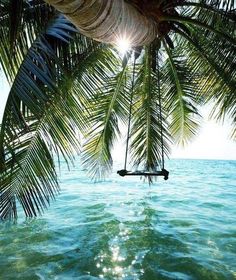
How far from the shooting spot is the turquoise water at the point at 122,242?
197 inches

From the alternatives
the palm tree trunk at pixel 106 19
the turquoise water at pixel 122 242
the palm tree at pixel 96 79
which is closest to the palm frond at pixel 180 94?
the palm tree at pixel 96 79

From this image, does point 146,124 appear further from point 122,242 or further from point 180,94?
point 122,242

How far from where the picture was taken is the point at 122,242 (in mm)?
6258

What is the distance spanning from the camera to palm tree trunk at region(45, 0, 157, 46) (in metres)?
1.78

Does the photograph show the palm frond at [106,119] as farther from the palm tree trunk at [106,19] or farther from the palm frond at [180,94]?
the palm tree trunk at [106,19]

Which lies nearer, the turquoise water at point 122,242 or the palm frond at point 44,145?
the palm frond at point 44,145

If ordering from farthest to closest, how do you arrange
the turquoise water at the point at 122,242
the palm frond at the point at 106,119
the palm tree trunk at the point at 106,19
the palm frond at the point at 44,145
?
the palm frond at the point at 106,119 < the turquoise water at the point at 122,242 < the palm frond at the point at 44,145 < the palm tree trunk at the point at 106,19

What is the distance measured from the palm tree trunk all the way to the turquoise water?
10.9ft

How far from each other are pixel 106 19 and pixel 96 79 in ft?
9.43

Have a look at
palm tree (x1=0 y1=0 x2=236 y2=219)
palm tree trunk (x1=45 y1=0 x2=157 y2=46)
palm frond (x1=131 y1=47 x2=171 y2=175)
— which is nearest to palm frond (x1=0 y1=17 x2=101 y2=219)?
palm tree (x1=0 y1=0 x2=236 y2=219)

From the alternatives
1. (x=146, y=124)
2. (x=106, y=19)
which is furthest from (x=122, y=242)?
(x=106, y=19)

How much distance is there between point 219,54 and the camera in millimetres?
4781

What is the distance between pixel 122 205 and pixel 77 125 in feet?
21.1

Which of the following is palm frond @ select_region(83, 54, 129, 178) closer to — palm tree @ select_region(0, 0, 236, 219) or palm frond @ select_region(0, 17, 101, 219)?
palm tree @ select_region(0, 0, 236, 219)
